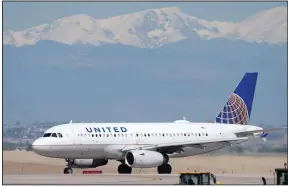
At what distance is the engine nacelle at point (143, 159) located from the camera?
6875 cm

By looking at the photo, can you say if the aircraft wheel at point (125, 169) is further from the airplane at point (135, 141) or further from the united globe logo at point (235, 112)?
the united globe logo at point (235, 112)

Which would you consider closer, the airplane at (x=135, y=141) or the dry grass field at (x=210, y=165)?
the airplane at (x=135, y=141)

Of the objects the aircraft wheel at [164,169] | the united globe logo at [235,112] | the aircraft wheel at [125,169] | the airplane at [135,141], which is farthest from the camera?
the united globe logo at [235,112]

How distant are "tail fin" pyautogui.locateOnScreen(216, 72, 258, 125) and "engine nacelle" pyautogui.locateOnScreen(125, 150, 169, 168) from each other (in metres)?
10.3

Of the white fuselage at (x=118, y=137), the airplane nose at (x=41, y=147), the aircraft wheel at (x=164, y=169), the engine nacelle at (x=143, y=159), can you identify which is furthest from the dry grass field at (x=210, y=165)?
the airplane nose at (x=41, y=147)

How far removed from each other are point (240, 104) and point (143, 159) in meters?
14.7

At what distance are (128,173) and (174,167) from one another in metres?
9.62

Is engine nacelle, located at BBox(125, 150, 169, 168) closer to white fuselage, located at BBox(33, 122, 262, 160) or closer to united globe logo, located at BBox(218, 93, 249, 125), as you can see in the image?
white fuselage, located at BBox(33, 122, 262, 160)

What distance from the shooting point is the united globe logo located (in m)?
78.8

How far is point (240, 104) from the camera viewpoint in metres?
80.8

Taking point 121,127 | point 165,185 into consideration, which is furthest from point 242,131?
point 165,185

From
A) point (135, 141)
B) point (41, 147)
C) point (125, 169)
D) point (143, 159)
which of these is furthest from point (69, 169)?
point (143, 159)

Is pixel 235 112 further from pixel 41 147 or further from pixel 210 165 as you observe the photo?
pixel 41 147

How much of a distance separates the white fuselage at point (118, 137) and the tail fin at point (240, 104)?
3164 mm
